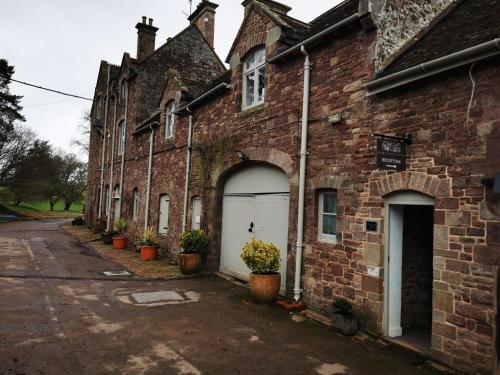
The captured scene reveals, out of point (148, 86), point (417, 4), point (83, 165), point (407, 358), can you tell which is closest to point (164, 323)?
point (407, 358)

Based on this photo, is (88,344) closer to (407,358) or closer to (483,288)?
(407,358)

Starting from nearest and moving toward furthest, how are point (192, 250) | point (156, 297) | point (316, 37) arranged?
point (316, 37), point (156, 297), point (192, 250)

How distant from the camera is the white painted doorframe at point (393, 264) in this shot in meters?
6.50

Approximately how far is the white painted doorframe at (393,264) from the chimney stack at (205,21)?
57.4 ft

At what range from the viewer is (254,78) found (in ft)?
34.0

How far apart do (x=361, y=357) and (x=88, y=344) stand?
410 centimetres

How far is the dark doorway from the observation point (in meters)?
7.14

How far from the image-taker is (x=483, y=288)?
5.10 m

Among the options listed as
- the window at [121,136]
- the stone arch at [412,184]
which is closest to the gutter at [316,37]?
the stone arch at [412,184]

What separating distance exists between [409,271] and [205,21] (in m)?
18.5

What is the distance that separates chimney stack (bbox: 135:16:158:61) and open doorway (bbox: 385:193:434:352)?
17.5m

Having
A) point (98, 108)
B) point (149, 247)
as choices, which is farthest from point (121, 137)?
point (149, 247)

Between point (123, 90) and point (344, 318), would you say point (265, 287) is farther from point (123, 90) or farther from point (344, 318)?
point (123, 90)

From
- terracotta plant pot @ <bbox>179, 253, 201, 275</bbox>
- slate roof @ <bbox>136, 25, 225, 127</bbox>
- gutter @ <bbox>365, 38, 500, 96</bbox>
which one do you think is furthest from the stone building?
slate roof @ <bbox>136, 25, 225, 127</bbox>
